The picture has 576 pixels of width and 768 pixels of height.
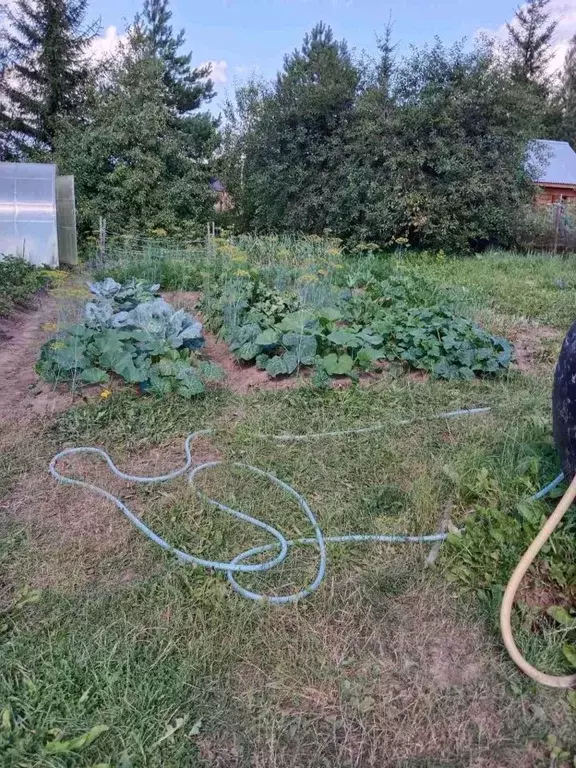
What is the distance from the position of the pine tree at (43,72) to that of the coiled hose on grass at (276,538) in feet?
58.0

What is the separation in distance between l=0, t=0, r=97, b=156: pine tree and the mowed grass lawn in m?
17.9

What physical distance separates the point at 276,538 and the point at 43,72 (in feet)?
65.4

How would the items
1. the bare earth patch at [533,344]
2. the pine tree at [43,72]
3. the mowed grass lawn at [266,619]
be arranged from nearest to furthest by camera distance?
the mowed grass lawn at [266,619] → the bare earth patch at [533,344] → the pine tree at [43,72]

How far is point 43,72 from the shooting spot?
17.6 meters

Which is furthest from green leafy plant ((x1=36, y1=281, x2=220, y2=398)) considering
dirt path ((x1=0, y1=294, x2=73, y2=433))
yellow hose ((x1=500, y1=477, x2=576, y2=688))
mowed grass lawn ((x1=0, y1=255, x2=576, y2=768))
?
yellow hose ((x1=500, y1=477, x2=576, y2=688))

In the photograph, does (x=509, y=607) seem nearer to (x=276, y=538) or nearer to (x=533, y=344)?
(x=276, y=538)

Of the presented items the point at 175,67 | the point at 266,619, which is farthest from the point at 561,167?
the point at 266,619

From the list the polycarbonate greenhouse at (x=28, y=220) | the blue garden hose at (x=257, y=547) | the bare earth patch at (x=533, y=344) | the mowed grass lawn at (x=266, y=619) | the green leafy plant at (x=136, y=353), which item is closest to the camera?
the mowed grass lawn at (x=266, y=619)

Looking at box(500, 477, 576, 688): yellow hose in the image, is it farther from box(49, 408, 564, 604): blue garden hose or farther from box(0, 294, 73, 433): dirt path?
box(0, 294, 73, 433): dirt path

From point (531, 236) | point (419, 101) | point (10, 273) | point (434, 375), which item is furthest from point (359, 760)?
point (531, 236)

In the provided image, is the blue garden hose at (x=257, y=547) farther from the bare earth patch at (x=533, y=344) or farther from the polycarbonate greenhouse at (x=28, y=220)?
the polycarbonate greenhouse at (x=28, y=220)

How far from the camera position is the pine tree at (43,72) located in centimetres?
1747


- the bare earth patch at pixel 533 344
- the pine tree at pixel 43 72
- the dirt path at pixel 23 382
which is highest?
the pine tree at pixel 43 72

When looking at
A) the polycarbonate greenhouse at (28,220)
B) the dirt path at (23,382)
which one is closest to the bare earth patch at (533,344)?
the dirt path at (23,382)
